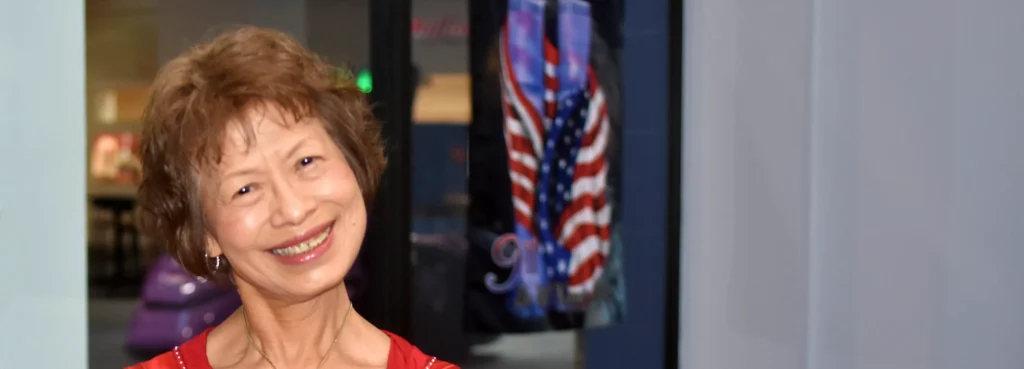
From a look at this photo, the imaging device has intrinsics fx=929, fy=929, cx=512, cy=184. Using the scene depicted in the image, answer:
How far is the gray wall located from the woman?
1.59 meters

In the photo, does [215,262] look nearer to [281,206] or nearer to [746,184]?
[281,206]

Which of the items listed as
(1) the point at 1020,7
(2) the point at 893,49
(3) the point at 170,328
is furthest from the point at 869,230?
(3) the point at 170,328

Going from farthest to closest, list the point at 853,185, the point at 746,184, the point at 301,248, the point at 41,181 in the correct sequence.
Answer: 1. the point at 746,184
2. the point at 853,185
3. the point at 301,248
4. the point at 41,181

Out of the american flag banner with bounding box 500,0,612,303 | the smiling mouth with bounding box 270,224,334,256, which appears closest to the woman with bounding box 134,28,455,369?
the smiling mouth with bounding box 270,224,334,256

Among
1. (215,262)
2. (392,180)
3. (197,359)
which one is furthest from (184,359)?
(392,180)

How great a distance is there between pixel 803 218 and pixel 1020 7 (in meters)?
0.81

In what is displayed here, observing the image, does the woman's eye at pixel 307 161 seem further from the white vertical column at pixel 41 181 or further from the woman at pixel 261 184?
the white vertical column at pixel 41 181

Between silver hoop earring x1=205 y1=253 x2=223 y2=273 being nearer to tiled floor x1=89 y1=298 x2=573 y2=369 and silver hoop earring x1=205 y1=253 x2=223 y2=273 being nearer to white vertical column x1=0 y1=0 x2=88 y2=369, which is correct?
white vertical column x1=0 y1=0 x2=88 y2=369

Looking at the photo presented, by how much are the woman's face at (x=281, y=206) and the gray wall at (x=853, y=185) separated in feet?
5.44

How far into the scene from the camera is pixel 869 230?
261 centimetres

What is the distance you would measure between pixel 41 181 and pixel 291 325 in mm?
428

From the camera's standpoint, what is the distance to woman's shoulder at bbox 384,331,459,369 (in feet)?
5.13

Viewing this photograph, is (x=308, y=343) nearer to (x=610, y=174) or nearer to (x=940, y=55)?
(x=610, y=174)

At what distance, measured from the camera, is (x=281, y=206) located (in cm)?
138
